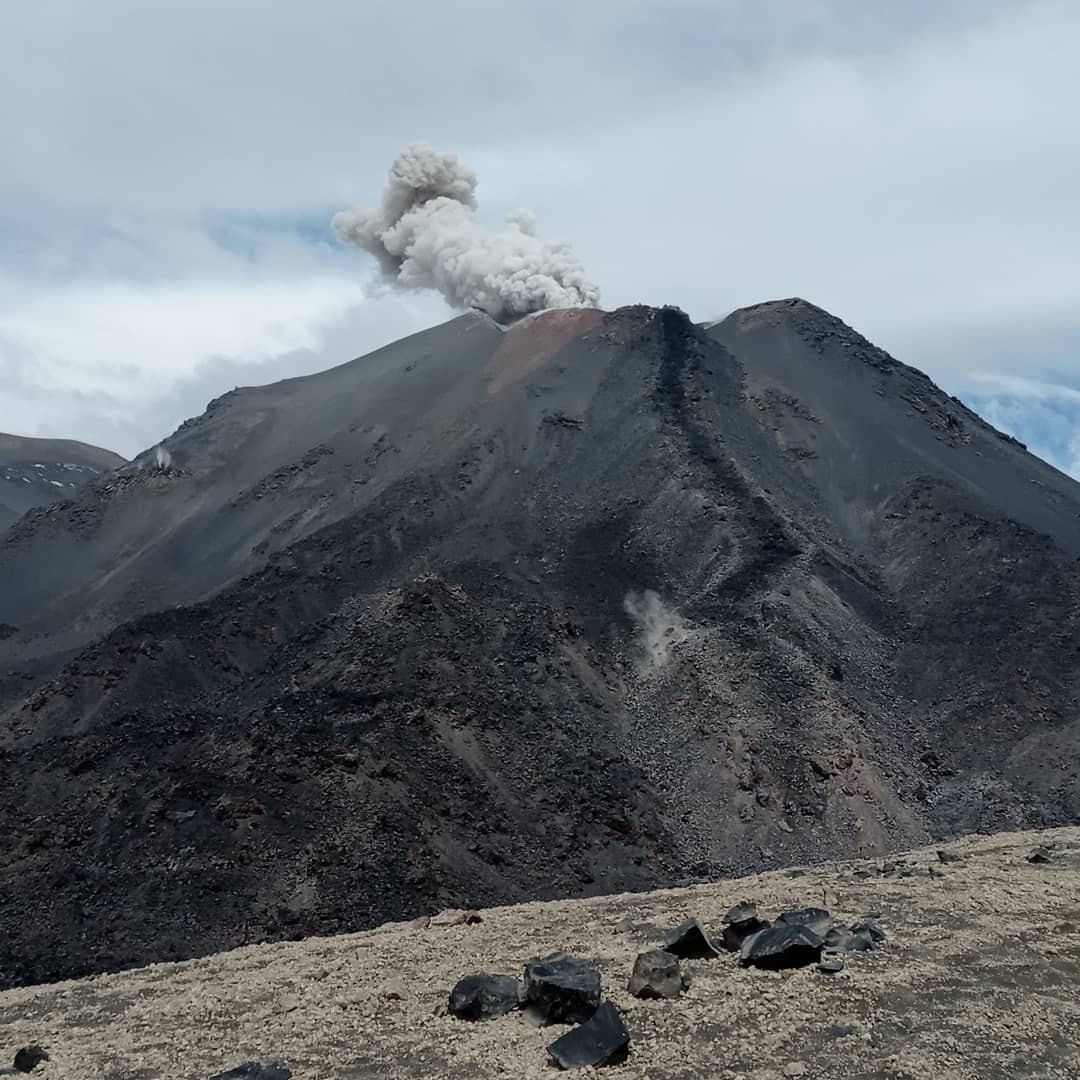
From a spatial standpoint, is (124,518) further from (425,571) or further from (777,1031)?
(777,1031)

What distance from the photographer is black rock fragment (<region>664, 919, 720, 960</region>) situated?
15.6 m

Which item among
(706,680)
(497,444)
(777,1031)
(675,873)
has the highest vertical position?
(497,444)

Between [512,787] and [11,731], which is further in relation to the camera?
[11,731]

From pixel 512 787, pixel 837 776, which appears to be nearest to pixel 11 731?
pixel 512 787

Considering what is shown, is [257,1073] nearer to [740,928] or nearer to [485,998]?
[485,998]

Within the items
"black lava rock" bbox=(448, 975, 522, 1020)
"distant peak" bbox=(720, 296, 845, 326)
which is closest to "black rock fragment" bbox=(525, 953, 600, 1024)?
"black lava rock" bbox=(448, 975, 522, 1020)

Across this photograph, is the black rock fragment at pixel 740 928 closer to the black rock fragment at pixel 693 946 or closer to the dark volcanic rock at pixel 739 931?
the dark volcanic rock at pixel 739 931

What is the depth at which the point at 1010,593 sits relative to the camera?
158 feet

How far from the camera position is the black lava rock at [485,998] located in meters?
Result: 14.6

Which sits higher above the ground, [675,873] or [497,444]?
[497,444]

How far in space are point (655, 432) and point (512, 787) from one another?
29.4m

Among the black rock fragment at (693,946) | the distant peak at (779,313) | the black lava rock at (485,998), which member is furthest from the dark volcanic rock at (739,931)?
the distant peak at (779,313)

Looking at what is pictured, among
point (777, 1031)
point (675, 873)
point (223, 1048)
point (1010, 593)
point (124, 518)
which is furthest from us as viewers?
point (124, 518)

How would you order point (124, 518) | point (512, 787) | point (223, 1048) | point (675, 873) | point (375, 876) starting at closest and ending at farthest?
point (223, 1048)
point (375, 876)
point (675, 873)
point (512, 787)
point (124, 518)
